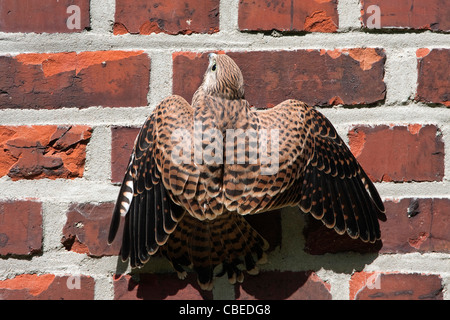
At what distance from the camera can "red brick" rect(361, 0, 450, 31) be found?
5.20ft

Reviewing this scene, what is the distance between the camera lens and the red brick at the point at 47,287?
1540mm

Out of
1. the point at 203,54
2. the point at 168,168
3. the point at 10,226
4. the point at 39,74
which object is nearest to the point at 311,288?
the point at 168,168

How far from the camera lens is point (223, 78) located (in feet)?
4.99

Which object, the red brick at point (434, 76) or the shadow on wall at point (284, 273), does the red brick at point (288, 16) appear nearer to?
the red brick at point (434, 76)

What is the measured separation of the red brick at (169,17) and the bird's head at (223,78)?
87mm

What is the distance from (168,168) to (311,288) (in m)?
A: 0.44

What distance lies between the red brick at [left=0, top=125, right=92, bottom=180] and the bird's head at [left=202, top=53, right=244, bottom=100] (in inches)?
11.8

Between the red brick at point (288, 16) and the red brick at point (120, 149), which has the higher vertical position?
the red brick at point (288, 16)

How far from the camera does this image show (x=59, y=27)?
1.59m

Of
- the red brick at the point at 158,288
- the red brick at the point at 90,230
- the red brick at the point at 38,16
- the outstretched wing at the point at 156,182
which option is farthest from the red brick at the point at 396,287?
the red brick at the point at 38,16

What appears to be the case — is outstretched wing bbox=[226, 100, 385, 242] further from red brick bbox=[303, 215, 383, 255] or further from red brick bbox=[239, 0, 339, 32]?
red brick bbox=[239, 0, 339, 32]

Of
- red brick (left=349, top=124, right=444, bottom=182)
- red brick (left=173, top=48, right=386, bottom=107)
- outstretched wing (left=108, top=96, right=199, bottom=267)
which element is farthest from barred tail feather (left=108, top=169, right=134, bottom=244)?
red brick (left=349, top=124, right=444, bottom=182)

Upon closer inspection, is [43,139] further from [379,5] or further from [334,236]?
[379,5]

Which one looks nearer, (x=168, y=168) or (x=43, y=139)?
(x=168, y=168)
